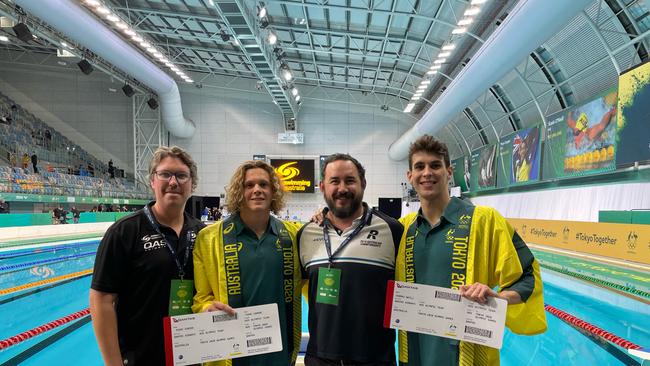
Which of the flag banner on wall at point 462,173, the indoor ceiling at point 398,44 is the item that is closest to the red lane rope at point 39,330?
the indoor ceiling at point 398,44

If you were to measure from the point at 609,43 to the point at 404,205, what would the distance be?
12122 millimetres

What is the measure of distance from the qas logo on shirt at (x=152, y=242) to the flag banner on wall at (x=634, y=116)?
30.7ft

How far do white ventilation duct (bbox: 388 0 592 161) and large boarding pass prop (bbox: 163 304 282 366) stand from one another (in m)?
7.55

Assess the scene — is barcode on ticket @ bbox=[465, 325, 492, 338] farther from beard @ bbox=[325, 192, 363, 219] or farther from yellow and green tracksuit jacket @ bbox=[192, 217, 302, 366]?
yellow and green tracksuit jacket @ bbox=[192, 217, 302, 366]

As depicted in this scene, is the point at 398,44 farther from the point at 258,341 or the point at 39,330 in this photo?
the point at 258,341

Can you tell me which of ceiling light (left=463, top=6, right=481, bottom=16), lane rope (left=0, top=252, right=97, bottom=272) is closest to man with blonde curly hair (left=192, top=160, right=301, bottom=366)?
lane rope (left=0, top=252, right=97, bottom=272)

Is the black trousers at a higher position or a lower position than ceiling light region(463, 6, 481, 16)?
lower

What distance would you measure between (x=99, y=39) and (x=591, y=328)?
14108mm

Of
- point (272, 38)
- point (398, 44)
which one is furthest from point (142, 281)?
point (398, 44)

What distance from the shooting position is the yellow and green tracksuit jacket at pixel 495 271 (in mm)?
1852

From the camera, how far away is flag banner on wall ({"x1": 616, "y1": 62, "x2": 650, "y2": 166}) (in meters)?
7.88

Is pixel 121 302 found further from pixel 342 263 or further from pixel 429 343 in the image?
pixel 429 343

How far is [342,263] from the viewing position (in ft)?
6.79

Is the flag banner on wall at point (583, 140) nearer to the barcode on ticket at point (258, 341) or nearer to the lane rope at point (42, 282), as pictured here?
the barcode on ticket at point (258, 341)
